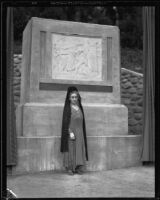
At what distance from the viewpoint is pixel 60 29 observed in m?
7.06

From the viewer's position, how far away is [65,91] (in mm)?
7020

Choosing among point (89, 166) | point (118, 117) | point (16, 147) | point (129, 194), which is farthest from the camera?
point (118, 117)

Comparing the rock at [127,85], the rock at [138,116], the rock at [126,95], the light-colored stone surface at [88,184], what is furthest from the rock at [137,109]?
the light-colored stone surface at [88,184]

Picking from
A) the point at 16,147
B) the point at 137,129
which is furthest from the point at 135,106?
the point at 16,147

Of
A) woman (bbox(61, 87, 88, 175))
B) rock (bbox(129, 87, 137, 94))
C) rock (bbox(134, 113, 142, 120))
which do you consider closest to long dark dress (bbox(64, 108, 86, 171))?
woman (bbox(61, 87, 88, 175))

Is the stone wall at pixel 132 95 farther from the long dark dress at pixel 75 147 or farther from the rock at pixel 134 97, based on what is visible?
the long dark dress at pixel 75 147

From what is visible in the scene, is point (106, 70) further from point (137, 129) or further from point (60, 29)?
point (137, 129)

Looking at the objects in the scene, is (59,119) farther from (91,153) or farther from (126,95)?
(126,95)

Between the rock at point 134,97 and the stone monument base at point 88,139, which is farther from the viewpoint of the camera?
the rock at point 134,97

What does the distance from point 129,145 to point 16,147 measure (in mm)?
2207

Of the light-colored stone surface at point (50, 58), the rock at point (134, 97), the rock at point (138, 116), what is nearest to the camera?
the light-colored stone surface at point (50, 58)

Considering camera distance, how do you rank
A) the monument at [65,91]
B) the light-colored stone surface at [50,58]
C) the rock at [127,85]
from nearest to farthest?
the monument at [65,91] < the light-colored stone surface at [50,58] < the rock at [127,85]

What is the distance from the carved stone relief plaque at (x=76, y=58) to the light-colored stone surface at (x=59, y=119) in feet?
1.97

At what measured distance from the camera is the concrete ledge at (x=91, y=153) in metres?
6.42
